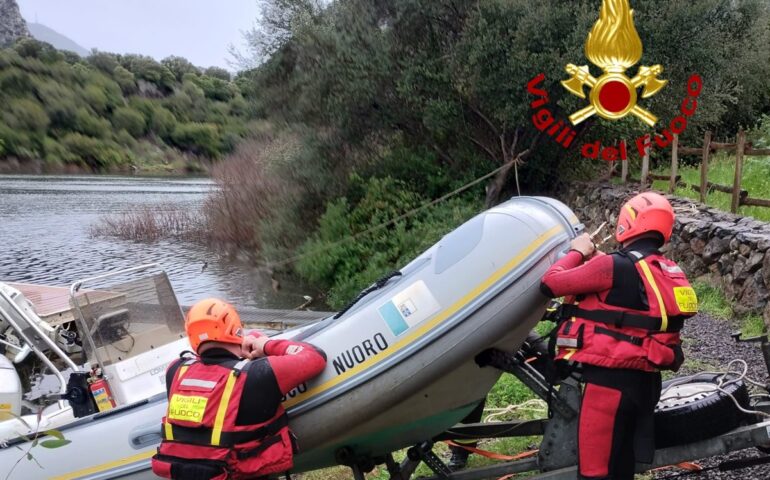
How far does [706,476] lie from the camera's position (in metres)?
3.46

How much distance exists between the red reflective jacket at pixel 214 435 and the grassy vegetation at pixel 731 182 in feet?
23.8

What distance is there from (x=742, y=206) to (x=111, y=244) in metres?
18.6

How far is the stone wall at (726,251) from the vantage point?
6.02m

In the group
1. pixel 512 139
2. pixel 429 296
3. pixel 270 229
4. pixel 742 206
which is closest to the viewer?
pixel 429 296

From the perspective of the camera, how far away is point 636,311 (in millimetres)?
2635

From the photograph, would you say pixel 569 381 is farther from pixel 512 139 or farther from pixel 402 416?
pixel 512 139

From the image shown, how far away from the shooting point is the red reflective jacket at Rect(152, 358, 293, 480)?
281cm

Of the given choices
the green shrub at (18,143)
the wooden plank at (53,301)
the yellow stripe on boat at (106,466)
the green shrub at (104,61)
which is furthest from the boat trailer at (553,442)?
the green shrub at (104,61)

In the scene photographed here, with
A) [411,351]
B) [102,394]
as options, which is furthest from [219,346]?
[102,394]

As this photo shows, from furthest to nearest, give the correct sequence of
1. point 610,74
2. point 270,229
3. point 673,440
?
point 270,229, point 610,74, point 673,440

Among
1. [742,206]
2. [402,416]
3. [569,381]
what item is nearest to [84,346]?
[402,416]

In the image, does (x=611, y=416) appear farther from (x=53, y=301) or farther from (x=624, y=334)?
(x=53, y=301)

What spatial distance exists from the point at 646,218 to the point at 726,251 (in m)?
4.77

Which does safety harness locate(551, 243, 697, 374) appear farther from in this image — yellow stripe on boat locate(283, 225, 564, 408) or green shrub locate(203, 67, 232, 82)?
green shrub locate(203, 67, 232, 82)
